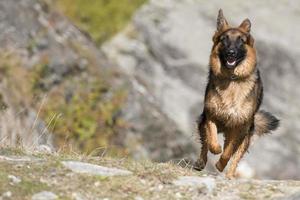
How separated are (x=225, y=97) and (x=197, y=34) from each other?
9.58 meters

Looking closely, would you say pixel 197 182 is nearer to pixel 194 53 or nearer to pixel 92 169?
pixel 92 169

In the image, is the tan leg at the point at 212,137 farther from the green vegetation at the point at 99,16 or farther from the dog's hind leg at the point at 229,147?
the green vegetation at the point at 99,16

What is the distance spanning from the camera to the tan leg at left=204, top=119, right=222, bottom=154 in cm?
1051

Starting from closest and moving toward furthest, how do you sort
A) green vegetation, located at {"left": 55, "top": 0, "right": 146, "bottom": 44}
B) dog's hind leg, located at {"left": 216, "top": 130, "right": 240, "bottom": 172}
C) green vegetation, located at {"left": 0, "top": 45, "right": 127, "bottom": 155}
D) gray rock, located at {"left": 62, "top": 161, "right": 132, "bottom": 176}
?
gray rock, located at {"left": 62, "top": 161, "right": 132, "bottom": 176}, dog's hind leg, located at {"left": 216, "top": 130, "right": 240, "bottom": 172}, green vegetation, located at {"left": 0, "top": 45, "right": 127, "bottom": 155}, green vegetation, located at {"left": 55, "top": 0, "right": 146, "bottom": 44}

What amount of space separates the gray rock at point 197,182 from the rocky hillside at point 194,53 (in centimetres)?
1018

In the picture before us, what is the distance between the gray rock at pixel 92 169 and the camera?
27.3 ft

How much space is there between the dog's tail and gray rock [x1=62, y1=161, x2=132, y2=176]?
2945mm

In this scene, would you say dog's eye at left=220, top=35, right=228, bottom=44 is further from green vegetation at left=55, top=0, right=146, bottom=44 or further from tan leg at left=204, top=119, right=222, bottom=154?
green vegetation at left=55, top=0, right=146, bottom=44

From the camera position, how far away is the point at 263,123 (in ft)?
36.5

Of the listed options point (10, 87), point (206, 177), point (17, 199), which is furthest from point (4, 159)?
point (10, 87)

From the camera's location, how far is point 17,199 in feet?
24.6

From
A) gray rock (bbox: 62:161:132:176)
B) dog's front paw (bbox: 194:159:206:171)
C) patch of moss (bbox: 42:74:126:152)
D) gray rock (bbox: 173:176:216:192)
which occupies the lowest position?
gray rock (bbox: 62:161:132:176)

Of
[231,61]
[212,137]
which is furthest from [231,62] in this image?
[212,137]

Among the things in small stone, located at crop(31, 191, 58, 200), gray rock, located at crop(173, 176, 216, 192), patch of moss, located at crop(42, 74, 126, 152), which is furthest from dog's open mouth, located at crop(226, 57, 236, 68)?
patch of moss, located at crop(42, 74, 126, 152)
